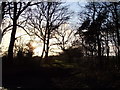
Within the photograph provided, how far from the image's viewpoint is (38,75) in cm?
1906

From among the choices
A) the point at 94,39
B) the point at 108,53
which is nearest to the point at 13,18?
the point at 94,39

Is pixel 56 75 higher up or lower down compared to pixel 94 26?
lower down

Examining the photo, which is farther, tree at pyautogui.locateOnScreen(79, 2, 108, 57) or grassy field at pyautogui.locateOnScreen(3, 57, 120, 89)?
tree at pyautogui.locateOnScreen(79, 2, 108, 57)

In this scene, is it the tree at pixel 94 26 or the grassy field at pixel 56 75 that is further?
the tree at pixel 94 26

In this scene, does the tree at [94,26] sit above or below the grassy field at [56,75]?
above

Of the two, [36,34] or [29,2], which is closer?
[29,2]

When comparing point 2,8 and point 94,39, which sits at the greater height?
point 2,8

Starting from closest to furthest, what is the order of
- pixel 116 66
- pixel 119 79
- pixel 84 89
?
pixel 84 89
pixel 119 79
pixel 116 66

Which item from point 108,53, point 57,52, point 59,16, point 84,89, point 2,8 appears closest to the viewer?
point 84,89

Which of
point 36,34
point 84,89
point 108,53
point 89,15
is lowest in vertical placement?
point 84,89

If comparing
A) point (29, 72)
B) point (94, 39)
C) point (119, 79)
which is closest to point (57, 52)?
point (94, 39)

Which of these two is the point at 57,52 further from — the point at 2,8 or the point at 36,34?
the point at 2,8

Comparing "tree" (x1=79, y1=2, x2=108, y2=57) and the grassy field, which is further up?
"tree" (x1=79, y1=2, x2=108, y2=57)

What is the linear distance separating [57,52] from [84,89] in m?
16.6
